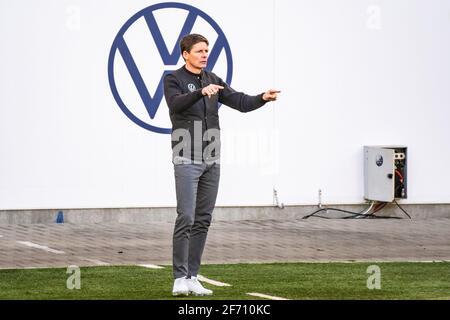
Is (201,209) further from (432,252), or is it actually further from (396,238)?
(396,238)

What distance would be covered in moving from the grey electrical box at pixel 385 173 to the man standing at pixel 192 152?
21.1 ft

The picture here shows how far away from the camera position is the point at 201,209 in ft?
34.4

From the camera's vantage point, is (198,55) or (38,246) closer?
(198,55)

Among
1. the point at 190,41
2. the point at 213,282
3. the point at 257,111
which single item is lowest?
the point at 213,282

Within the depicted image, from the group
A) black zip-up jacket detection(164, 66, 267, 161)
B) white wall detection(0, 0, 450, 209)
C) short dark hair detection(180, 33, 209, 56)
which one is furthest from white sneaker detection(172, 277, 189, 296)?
white wall detection(0, 0, 450, 209)

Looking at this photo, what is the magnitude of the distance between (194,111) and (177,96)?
0.68 ft

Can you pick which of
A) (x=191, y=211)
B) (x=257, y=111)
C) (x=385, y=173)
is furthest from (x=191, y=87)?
(x=385, y=173)

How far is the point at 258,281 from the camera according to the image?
11422mm

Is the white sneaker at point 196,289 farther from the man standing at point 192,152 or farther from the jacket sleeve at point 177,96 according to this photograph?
the jacket sleeve at point 177,96

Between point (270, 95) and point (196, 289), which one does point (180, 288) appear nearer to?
point (196, 289)

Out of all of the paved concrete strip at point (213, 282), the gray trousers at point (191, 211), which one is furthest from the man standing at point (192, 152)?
the paved concrete strip at point (213, 282)

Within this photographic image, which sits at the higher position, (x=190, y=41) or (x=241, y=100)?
(x=190, y=41)

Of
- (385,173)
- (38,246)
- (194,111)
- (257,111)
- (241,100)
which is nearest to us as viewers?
(194,111)
